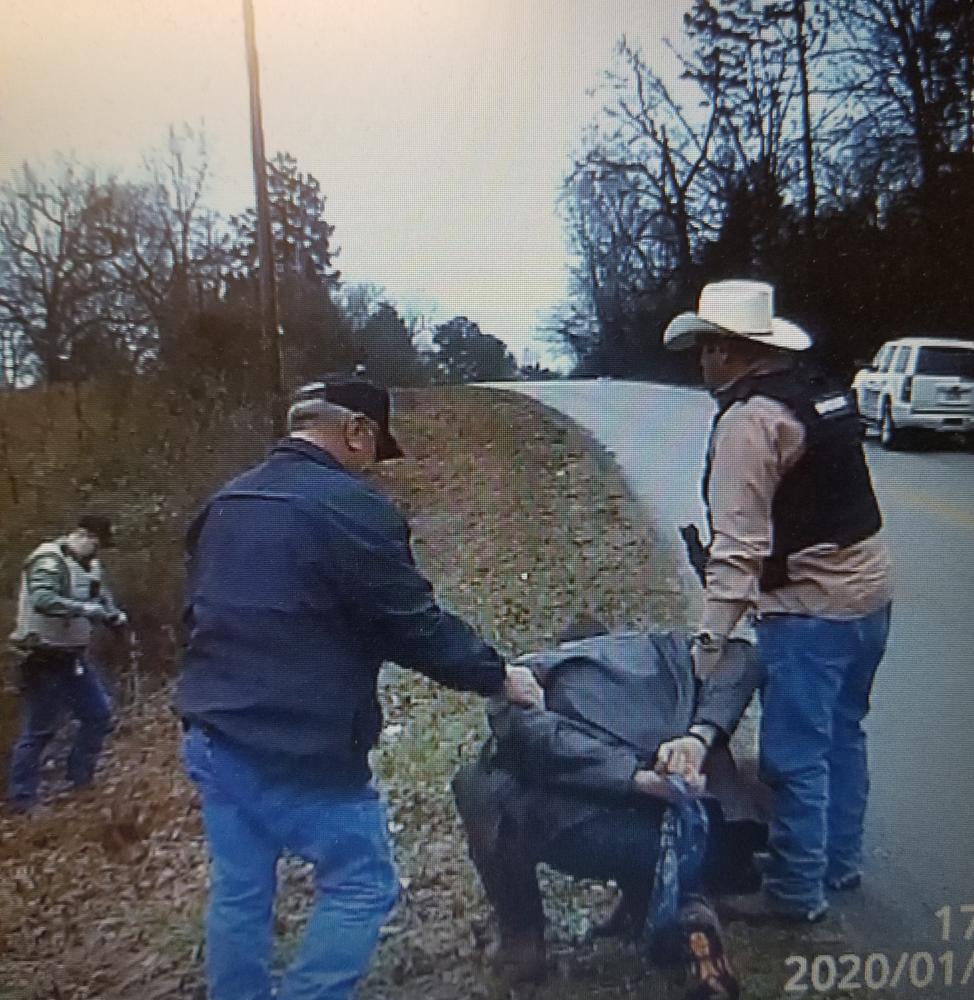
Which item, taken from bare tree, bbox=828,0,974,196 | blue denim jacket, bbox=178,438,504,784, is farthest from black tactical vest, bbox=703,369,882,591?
blue denim jacket, bbox=178,438,504,784

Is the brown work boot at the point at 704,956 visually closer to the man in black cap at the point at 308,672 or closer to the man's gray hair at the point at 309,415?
the man in black cap at the point at 308,672

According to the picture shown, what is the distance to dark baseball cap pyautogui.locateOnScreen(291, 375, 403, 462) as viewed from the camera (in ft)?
6.71

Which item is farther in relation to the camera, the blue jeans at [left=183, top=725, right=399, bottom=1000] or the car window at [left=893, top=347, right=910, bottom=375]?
the car window at [left=893, top=347, right=910, bottom=375]

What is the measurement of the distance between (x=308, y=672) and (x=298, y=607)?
0.36ft

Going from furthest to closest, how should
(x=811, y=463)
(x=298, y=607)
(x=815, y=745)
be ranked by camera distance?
(x=815, y=745)
(x=811, y=463)
(x=298, y=607)

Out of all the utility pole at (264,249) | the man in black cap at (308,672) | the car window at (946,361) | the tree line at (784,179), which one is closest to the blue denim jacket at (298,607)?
the man in black cap at (308,672)

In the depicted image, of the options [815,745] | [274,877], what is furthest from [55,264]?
[815,745]

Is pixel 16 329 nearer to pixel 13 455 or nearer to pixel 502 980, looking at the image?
pixel 13 455

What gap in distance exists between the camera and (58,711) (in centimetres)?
204

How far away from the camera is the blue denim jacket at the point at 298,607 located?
6.42 feet

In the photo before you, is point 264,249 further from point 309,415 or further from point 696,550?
point 696,550

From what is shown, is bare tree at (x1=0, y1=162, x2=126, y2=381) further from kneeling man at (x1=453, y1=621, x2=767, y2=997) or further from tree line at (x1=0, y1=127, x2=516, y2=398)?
kneeling man at (x1=453, y1=621, x2=767, y2=997)

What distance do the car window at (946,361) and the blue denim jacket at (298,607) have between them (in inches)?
38.0

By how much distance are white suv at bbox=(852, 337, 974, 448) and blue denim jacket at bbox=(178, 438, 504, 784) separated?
2.75 ft
